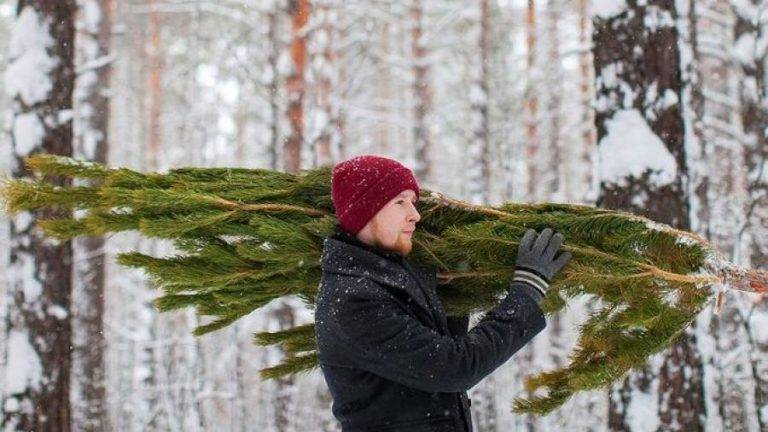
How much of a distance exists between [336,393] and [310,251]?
0.60m

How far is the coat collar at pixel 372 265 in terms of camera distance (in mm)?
2525

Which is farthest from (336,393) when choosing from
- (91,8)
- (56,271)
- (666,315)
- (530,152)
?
(530,152)

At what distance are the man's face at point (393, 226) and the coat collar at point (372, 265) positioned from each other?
1.3 inches

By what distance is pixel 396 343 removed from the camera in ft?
7.82

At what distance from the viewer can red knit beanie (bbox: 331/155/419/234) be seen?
2602mm

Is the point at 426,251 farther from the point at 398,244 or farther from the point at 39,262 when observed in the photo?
the point at 39,262

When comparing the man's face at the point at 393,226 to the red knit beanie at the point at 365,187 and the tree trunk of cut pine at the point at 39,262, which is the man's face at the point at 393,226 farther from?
the tree trunk of cut pine at the point at 39,262

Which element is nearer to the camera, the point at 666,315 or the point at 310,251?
the point at 666,315

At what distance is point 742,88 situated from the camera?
9297 mm

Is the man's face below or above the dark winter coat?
above

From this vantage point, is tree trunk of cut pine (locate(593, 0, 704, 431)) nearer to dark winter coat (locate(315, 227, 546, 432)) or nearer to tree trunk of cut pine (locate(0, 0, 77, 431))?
dark winter coat (locate(315, 227, 546, 432))

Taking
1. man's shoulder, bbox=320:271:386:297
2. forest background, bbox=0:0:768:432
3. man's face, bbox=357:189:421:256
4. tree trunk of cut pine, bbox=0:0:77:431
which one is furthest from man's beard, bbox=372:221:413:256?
tree trunk of cut pine, bbox=0:0:77:431

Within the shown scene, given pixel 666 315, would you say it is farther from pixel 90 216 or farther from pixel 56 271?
pixel 56 271

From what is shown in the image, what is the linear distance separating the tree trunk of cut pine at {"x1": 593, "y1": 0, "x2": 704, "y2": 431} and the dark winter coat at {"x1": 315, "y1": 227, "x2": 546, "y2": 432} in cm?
221
